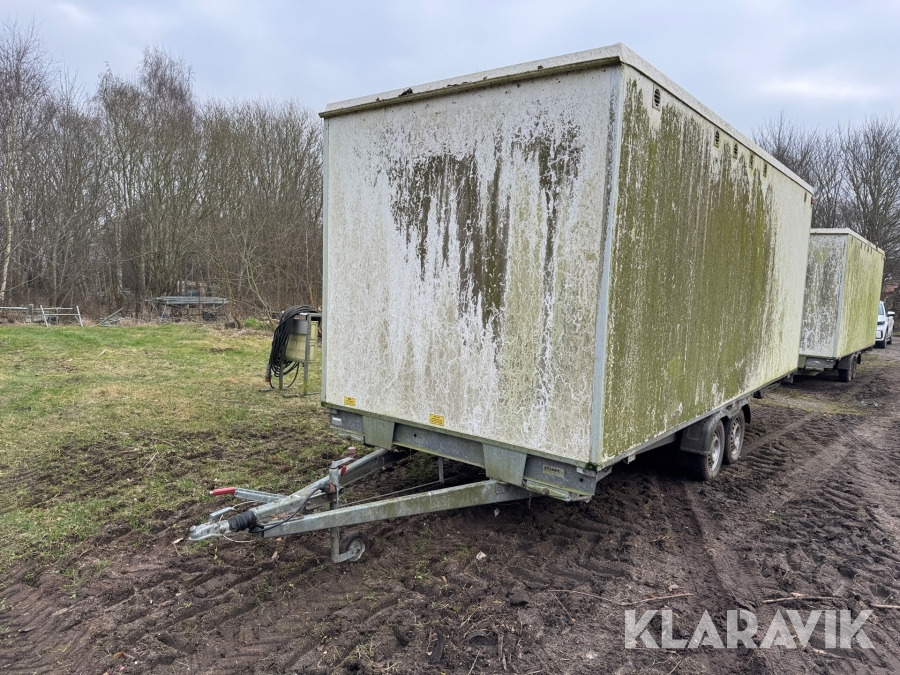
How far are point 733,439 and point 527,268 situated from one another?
164 inches

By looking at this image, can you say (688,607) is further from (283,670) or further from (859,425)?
(859,425)

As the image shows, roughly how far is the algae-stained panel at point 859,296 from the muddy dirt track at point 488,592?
7.43m

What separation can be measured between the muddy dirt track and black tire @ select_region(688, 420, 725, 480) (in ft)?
0.93

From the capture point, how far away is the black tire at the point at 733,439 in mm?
5957

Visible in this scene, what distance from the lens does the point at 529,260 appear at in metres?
3.36

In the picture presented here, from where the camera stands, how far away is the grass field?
4.22 m

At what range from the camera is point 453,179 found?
143 inches

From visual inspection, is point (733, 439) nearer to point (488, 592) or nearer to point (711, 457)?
point (711, 457)

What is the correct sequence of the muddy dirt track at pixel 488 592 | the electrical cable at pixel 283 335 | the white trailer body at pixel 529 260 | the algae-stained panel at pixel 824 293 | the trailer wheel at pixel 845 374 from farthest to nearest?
1. the trailer wheel at pixel 845 374
2. the algae-stained panel at pixel 824 293
3. the electrical cable at pixel 283 335
4. the white trailer body at pixel 529 260
5. the muddy dirt track at pixel 488 592

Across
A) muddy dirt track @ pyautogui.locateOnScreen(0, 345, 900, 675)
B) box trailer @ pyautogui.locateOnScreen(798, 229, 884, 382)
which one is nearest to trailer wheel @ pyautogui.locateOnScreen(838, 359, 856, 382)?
box trailer @ pyautogui.locateOnScreen(798, 229, 884, 382)

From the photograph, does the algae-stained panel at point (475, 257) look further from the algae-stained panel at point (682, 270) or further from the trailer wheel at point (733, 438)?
the trailer wheel at point (733, 438)

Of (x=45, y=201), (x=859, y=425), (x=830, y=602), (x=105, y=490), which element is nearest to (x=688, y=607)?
(x=830, y=602)

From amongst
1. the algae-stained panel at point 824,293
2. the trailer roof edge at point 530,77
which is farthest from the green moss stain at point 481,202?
the algae-stained panel at point 824,293

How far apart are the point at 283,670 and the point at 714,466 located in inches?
176
